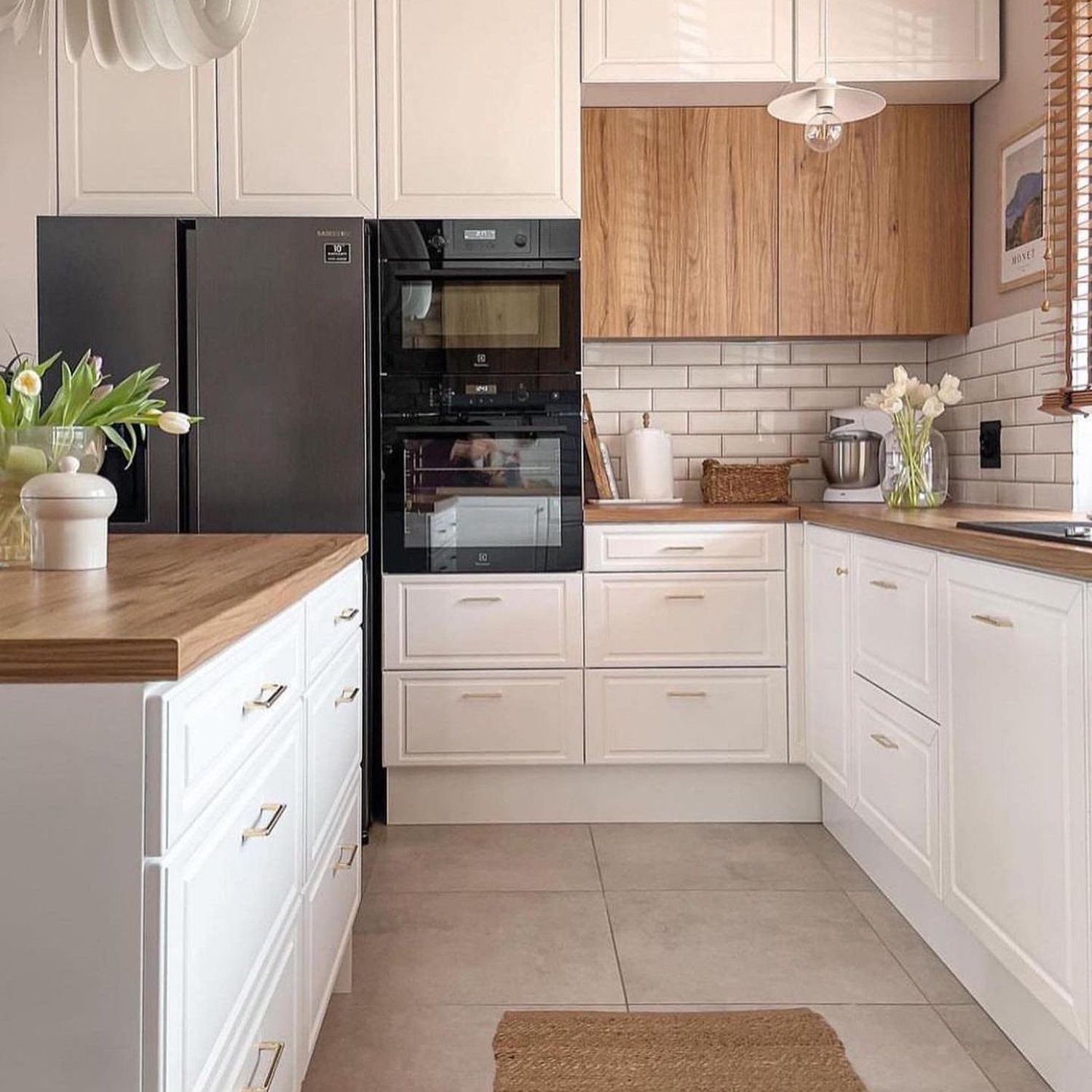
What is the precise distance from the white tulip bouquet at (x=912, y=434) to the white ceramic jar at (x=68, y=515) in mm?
2104

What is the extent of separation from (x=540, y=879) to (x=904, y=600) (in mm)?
1154

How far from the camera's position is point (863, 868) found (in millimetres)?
2867

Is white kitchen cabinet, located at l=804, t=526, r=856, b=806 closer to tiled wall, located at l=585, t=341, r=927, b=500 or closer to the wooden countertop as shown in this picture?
tiled wall, located at l=585, t=341, r=927, b=500

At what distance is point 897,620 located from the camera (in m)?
2.43

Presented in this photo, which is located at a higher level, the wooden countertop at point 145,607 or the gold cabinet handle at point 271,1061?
the wooden countertop at point 145,607

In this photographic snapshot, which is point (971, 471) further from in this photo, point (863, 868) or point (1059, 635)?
point (1059, 635)

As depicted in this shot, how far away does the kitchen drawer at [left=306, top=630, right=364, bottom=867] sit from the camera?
170 centimetres

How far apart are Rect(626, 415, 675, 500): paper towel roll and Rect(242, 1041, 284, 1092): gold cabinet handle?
239 centimetres

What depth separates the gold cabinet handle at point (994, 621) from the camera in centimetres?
181

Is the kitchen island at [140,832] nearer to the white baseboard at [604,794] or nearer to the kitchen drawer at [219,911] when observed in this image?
the kitchen drawer at [219,911]

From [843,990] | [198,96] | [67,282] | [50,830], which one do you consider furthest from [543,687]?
[50,830]

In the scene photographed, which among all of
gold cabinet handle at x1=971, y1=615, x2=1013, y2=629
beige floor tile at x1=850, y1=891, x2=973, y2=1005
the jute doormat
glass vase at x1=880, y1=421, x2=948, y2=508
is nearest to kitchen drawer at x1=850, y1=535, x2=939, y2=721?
gold cabinet handle at x1=971, y1=615, x2=1013, y2=629

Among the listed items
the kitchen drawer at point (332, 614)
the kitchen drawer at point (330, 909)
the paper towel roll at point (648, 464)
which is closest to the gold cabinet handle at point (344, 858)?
the kitchen drawer at point (330, 909)

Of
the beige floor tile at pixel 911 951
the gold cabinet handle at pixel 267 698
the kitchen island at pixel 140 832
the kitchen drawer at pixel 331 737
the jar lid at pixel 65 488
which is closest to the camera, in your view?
the kitchen island at pixel 140 832
